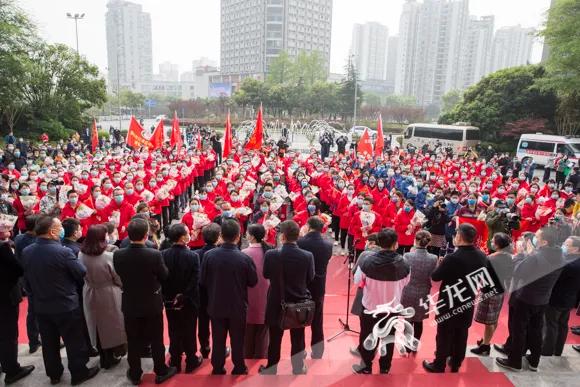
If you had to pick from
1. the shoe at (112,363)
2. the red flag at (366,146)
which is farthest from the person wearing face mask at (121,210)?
the red flag at (366,146)

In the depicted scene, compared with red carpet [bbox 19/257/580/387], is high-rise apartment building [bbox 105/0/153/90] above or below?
above

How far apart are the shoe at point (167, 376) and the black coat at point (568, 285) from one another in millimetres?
3746

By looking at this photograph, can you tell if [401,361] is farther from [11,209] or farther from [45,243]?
[11,209]

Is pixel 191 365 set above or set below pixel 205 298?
below

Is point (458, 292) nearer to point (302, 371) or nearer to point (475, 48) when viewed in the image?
point (302, 371)

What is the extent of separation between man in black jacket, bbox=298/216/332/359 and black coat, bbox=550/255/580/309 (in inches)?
89.4

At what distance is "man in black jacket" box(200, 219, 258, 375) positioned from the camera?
368 centimetres

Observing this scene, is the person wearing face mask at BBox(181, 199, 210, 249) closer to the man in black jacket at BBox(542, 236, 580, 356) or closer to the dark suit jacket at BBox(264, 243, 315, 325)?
the dark suit jacket at BBox(264, 243, 315, 325)

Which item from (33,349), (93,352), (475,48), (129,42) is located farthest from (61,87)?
(129,42)

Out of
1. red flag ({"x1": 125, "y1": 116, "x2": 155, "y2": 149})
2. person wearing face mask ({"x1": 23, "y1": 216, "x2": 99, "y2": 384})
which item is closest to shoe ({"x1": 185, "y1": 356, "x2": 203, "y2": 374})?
person wearing face mask ({"x1": 23, "y1": 216, "x2": 99, "y2": 384})

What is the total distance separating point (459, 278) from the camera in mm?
3885

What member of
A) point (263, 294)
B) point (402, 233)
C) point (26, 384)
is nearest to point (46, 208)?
point (26, 384)

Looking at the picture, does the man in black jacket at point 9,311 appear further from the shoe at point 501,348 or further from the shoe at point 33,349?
the shoe at point 501,348

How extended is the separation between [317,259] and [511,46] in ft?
441
